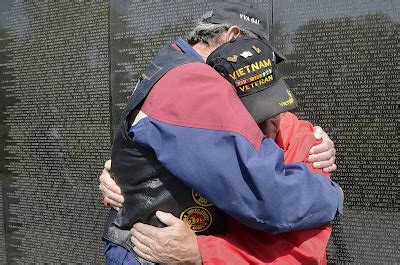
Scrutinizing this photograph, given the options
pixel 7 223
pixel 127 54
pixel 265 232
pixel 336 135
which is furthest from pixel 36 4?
pixel 265 232

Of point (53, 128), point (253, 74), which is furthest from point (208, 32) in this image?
point (53, 128)

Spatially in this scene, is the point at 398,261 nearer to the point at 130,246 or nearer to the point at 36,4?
the point at 130,246

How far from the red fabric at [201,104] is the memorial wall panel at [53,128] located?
2971 millimetres

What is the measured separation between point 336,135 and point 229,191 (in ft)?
6.55

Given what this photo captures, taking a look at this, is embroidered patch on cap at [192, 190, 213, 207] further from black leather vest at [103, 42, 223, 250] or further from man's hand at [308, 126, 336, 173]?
man's hand at [308, 126, 336, 173]

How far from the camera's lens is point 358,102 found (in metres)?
3.35

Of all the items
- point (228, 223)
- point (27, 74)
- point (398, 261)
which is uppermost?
point (228, 223)

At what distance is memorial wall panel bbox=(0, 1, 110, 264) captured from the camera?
4707 mm

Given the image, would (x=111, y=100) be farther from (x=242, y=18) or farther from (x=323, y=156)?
(x=323, y=156)

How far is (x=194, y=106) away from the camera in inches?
66.3

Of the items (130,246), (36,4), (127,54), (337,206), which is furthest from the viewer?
(36,4)

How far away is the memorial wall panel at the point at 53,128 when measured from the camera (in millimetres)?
4707

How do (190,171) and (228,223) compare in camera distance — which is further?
(228,223)

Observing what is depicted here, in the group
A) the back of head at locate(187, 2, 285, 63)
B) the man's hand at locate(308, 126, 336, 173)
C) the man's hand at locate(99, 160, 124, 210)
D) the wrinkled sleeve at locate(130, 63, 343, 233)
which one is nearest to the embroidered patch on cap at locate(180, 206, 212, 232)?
the wrinkled sleeve at locate(130, 63, 343, 233)
